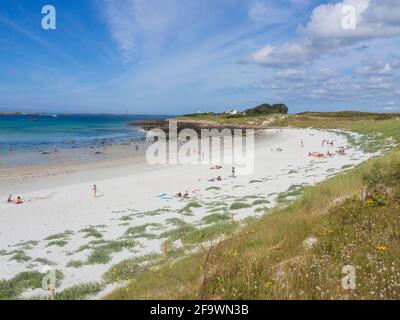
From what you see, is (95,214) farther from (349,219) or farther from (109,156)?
(109,156)

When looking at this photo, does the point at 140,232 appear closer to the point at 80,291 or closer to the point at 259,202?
the point at 80,291

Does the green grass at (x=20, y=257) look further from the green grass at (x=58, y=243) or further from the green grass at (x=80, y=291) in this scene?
the green grass at (x=80, y=291)

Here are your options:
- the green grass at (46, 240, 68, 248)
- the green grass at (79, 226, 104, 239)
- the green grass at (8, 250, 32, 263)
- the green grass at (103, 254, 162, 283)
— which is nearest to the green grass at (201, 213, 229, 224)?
the green grass at (103, 254, 162, 283)

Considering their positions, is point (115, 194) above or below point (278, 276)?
below

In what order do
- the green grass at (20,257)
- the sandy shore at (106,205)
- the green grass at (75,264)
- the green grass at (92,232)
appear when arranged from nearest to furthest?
the green grass at (75,264) → the green grass at (20,257) → the sandy shore at (106,205) → the green grass at (92,232)

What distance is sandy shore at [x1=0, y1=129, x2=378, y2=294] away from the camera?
12.1 meters

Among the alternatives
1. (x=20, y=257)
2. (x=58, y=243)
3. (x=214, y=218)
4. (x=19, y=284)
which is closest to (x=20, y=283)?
(x=19, y=284)

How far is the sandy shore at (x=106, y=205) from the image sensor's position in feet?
39.7

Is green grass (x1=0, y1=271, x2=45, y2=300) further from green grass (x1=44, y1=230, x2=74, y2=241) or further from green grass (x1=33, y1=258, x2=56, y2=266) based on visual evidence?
green grass (x1=44, y1=230, x2=74, y2=241)

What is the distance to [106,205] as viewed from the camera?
2016cm

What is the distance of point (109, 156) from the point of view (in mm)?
46000

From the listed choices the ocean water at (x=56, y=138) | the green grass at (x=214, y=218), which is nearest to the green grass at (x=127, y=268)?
the green grass at (x=214, y=218)
